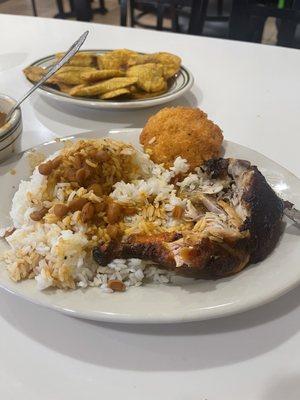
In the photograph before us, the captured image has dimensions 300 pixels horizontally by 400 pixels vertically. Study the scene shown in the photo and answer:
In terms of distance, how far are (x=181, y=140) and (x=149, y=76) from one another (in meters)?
0.39

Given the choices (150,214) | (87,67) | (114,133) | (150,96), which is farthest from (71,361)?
(87,67)

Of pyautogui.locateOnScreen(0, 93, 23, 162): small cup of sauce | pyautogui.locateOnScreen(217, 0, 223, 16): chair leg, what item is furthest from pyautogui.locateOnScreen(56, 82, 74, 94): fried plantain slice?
pyautogui.locateOnScreen(217, 0, 223, 16): chair leg

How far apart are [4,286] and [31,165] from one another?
1.21ft

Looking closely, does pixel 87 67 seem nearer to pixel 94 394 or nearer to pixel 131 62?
pixel 131 62

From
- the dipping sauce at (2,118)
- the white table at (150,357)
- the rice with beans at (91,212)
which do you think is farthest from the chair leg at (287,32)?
the white table at (150,357)

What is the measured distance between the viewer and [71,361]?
2.19ft

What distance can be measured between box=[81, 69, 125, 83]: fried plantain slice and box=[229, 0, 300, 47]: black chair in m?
0.97

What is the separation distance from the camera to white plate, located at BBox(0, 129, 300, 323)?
2.13 ft

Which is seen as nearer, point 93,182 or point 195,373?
point 195,373

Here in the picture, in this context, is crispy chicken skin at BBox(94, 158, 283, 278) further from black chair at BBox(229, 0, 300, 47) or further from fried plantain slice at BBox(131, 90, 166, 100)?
black chair at BBox(229, 0, 300, 47)

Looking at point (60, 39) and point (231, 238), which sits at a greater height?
point (231, 238)

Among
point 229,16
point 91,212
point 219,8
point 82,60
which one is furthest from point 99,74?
point 219,8

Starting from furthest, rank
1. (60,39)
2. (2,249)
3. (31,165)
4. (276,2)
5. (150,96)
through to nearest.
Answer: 1. (276,2)
2. (60,39)
3. (150,96)
4. (31,165)
5. (2,249)

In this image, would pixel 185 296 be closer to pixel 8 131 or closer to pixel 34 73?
pixel 8 131
